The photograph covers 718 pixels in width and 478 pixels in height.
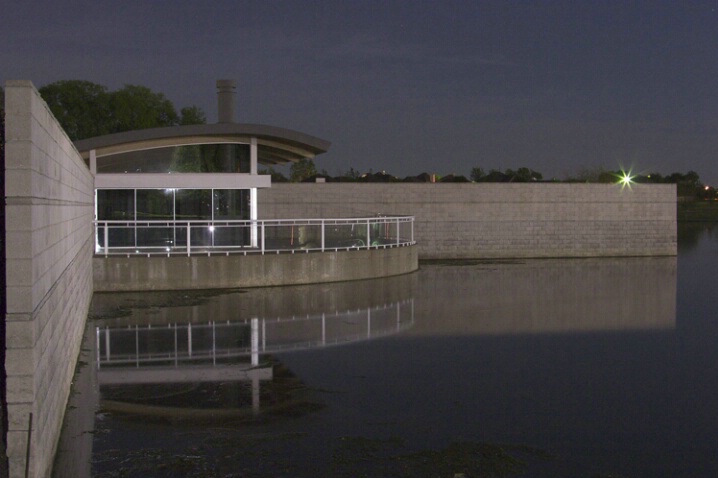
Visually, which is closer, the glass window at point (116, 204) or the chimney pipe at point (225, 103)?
the glass window at point (116, 204)

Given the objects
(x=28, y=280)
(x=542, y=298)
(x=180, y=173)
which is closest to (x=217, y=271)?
(x=180, y=173)

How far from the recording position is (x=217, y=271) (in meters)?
22.1

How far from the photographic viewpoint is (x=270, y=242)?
23.8 meters

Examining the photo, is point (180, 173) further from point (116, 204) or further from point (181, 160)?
point (116, 204)

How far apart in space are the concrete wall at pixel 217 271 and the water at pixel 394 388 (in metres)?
1.26

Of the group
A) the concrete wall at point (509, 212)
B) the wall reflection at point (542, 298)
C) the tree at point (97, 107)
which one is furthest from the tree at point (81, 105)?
the wall reflection at point (542, 298)

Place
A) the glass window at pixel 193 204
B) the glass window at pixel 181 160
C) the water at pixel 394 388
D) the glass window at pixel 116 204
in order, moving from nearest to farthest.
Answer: the water at pixel 394 388
the glass window at pixel 116 204
the glass window at pixel 193 204
the glass window at pixel 181 160

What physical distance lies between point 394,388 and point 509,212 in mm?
26325

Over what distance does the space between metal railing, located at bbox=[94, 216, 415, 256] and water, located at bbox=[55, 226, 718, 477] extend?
93.7 inches

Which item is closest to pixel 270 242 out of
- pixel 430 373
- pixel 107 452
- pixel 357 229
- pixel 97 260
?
pixel 357 229

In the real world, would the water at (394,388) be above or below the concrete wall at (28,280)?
below

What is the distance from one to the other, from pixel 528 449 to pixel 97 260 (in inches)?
613

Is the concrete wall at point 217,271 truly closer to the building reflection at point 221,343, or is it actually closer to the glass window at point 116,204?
the glass window at point 116,204

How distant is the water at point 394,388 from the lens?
7852 millimetres
